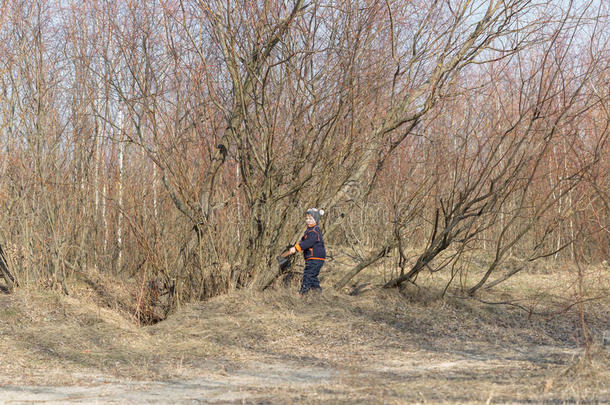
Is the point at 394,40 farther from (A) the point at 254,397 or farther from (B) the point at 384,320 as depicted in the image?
(A) the point at 254,397

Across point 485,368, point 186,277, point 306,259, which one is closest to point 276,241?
point 306,259

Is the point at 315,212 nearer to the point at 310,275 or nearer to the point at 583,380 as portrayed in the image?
the point at 310,275

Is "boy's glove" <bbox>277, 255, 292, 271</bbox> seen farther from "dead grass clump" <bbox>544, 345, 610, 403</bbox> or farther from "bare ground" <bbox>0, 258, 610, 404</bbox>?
"dead grass clump" <bbox>544, 345, 610, 403</bbox>

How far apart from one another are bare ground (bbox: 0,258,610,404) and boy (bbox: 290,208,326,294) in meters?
0.32

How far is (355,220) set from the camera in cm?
1384

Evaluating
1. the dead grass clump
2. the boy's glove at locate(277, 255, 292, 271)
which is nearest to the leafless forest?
the boy's glove at locate(277, 255, 292, 271)

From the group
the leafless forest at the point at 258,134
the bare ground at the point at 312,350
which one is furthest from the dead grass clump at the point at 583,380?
the leafless forest at the point at 258,134

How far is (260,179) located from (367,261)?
191 cm

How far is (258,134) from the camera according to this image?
9125mm

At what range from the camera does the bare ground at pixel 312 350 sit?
4867mm

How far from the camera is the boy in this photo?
9.00 m

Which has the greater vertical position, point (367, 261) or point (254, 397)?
point (367, 261)

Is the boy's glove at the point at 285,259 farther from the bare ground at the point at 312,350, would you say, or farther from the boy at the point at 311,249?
the bare ground at the point at 312,350

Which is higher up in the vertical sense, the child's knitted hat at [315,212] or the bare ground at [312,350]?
the child's knitted hat at [315,212]
